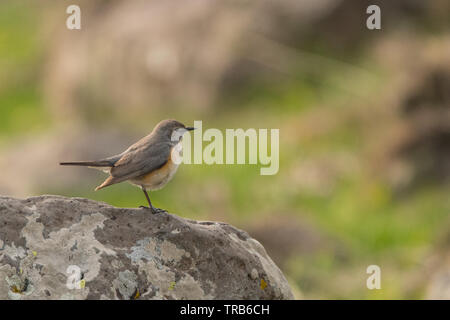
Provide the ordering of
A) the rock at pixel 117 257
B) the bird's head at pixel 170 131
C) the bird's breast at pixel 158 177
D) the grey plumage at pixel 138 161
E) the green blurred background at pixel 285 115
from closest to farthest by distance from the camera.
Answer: the rock at pixel 117 257, the grey plumage at pixel 138 161, the bird's breast at pixel 158 177, the bird's head at pixel 170 131, the green blurred background at pixel 285 115

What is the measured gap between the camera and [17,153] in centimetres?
1919

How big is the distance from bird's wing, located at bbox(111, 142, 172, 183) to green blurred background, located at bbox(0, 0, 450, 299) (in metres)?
4.40

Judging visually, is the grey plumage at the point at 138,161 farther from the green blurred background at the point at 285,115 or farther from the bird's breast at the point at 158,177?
the green blurred background at the point at 285,115

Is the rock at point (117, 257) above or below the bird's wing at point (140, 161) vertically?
below

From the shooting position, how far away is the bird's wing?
292 inches

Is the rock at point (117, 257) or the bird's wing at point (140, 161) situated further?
the bird's wing at point (140, 161)

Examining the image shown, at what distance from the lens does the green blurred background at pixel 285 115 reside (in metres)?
15.1

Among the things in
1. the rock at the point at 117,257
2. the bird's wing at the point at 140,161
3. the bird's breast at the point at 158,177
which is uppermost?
the bird's wing at the point at 140,161

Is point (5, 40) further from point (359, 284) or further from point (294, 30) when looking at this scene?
point (359, 284)

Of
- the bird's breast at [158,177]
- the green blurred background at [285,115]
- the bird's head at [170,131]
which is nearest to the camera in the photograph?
the bird's breast at [158,177]

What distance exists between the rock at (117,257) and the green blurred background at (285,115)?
4463 millimetres

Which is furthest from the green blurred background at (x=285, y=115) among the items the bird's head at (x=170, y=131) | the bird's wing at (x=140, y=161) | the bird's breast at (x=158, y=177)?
the bird's wing at (x=140, y=161)
